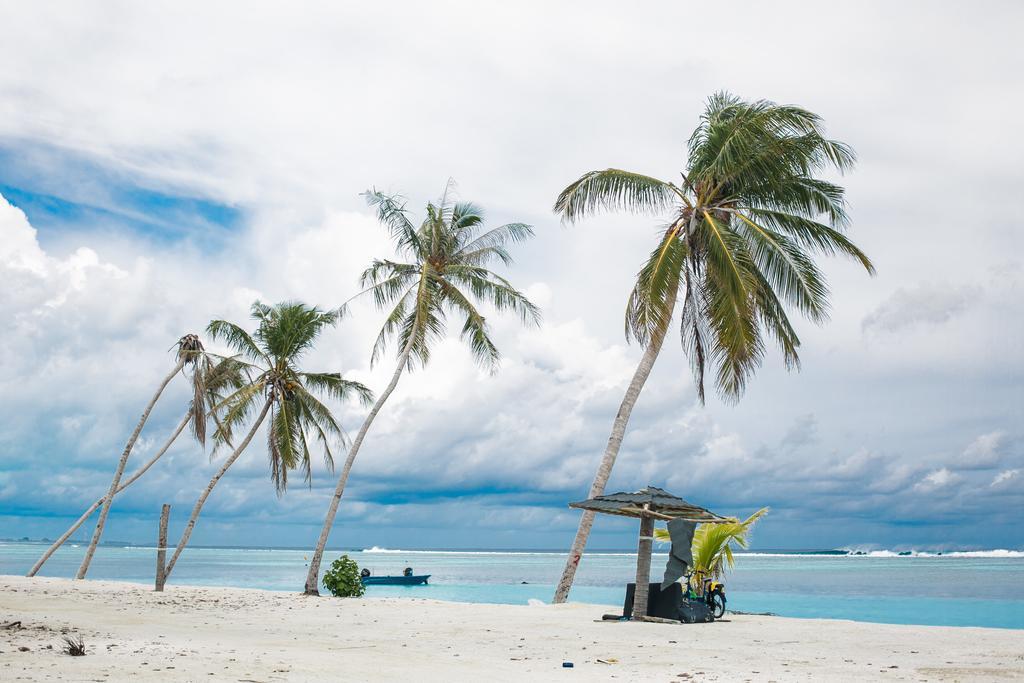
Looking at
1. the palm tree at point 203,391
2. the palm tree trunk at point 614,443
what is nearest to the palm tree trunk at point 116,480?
the palm tree at point 203,391

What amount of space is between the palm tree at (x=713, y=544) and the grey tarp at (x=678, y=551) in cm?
178

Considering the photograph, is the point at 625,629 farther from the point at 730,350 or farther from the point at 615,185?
the point at 615,185

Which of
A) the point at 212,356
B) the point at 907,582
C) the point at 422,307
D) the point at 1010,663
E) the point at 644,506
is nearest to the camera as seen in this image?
the point at 1010,663

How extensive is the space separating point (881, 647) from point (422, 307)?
46.1 ft

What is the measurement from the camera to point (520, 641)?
11.8 meters

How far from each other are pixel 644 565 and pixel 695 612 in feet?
3.49

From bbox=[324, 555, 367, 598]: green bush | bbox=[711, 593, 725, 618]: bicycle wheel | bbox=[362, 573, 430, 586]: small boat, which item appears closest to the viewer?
bbox=[711, 593, 725, 618]: bicycle wheel

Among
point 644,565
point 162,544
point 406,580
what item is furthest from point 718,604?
point 406,580

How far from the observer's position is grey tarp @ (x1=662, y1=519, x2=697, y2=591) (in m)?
14.8

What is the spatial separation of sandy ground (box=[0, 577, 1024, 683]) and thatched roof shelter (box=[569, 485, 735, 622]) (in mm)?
949

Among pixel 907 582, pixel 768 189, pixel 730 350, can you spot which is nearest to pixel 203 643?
pixel 730 350

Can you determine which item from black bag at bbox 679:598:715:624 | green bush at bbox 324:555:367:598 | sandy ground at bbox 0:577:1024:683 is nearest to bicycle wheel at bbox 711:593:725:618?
sandy ground at bbox 0:577:1024:683

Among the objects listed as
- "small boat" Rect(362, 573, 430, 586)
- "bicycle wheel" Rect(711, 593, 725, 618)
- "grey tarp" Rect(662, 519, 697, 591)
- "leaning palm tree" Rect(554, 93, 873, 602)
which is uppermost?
"leaning palm tree" Rect(554, 93, 873, 602)

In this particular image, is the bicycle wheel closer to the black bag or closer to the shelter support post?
the black bag
